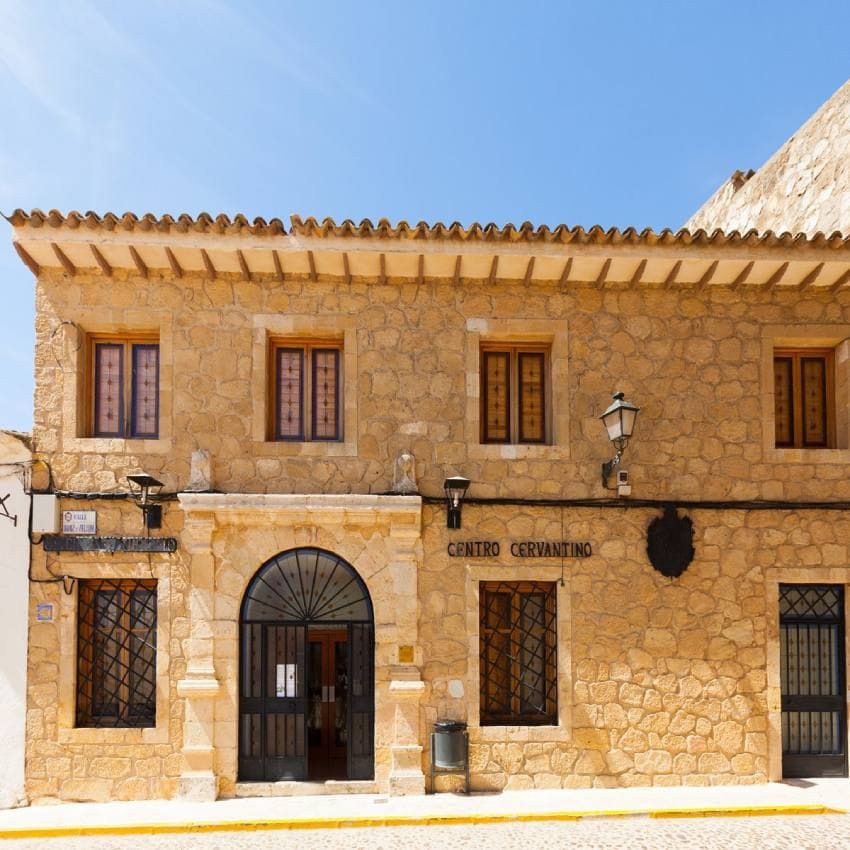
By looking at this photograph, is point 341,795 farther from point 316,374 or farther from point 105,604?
point 316,374

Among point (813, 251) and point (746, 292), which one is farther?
point (746, 292)

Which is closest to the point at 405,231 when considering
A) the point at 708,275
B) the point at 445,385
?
the point at 445,385

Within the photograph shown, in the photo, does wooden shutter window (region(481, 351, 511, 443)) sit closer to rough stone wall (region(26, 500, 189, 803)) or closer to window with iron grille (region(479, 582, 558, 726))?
window with iron grille (region(479, 582, 558, 726))

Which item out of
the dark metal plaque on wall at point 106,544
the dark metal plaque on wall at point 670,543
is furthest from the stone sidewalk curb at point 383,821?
the dark metal plaque on wall at point 106,544

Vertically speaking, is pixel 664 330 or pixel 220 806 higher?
pixel 664 330

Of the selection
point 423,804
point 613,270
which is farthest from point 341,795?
point 613,270

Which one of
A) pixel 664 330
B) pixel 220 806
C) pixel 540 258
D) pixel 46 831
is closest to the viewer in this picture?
pixel 46 831

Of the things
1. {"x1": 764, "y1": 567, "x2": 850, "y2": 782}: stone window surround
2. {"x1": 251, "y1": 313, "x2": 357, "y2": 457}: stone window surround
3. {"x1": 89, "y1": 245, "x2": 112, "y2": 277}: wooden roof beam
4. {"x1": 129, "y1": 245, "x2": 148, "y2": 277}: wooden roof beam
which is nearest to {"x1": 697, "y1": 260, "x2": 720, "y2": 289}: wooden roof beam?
{"x1": 764, "y1": 567, "x2": 850, "y2": 782}: stone window surround

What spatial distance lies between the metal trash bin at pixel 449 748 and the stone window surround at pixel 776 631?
10.6 feet

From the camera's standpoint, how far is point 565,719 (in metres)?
7.55

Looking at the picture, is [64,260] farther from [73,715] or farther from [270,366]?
[73,715]

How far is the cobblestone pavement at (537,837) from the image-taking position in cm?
618

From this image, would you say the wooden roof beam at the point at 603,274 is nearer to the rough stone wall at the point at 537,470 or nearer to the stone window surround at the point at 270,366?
the rough stone wall at the point at 537,470

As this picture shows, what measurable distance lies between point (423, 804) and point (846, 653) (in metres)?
4.72
